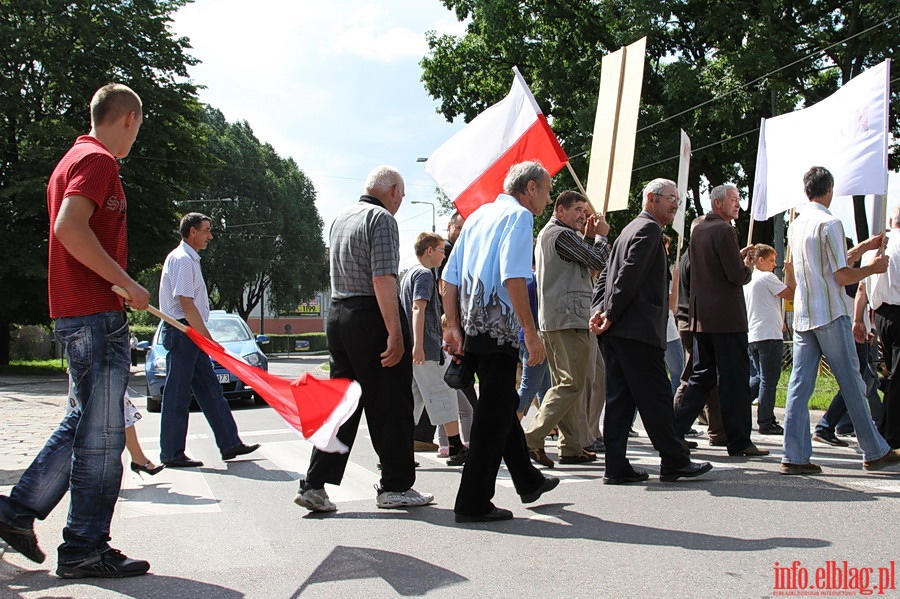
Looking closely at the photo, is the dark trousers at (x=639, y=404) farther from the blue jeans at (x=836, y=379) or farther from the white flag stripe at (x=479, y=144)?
the white flag stripe at (x=479, y=144)

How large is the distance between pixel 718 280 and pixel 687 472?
1.84m

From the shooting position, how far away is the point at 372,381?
4906 mm

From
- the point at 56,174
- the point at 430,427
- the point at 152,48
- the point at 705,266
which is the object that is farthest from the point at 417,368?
the point at 152,48

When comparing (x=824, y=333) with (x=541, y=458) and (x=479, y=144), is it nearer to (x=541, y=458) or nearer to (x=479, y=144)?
(x=541, y=458)

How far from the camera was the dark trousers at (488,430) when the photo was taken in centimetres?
474

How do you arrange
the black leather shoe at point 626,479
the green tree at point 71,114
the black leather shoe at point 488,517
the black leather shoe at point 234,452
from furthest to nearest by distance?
the green tree at point 71,114
the black leather shoe at point 234,452
the black leather shoe at point 626,479
the black leather shoe at point 488,517

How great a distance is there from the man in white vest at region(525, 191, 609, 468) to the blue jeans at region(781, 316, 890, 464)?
1485 millimetres

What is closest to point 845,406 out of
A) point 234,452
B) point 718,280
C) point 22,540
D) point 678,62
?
point 718,280

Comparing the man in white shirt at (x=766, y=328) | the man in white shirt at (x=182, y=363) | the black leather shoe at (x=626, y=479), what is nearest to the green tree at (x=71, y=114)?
the man in white shirt at (x=182, y=363)

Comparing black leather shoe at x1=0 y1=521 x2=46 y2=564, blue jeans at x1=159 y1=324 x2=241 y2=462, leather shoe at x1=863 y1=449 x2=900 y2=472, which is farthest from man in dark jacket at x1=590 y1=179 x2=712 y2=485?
black leather shoe at x1=0 y1=521 x2=46 y2=564

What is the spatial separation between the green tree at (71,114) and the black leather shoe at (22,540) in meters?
→ 24.6

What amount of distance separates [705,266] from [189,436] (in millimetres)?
5775

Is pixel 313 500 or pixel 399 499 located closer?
pixel 313 500

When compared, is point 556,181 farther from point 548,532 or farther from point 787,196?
point 548,532
